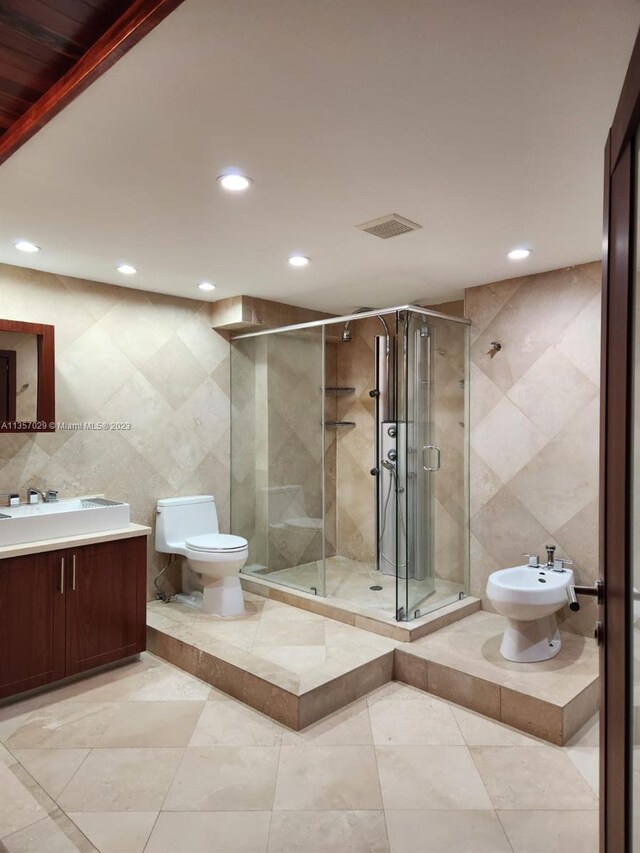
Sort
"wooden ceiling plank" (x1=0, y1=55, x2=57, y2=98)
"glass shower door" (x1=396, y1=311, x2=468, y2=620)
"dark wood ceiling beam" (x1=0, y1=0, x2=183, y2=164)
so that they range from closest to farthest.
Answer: "dark wood ceiling beam" (x1=0, y1=0, x2=183, y2=164) < "wooden ceiling plank" (x1=0, y1=55, x2=57, y2=98) < "glass shower door" (x1=396, y1=311, x2=468, y2=620)

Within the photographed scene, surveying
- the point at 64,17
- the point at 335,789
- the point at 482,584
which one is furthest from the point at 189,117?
the point at 482,584

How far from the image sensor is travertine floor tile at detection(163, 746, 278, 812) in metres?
2.05

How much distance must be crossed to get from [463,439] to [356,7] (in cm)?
295

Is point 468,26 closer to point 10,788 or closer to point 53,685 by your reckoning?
point 10,788

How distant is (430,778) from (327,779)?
0.41m

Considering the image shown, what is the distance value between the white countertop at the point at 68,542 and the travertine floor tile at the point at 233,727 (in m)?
1.04

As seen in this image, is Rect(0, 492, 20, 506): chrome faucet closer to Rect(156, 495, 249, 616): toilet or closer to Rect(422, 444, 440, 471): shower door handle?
Rect(156, 495, 249, 616): toilet

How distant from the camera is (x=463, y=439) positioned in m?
3.85

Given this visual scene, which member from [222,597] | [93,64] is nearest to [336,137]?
[93,64]

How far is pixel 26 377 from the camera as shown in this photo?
3.26 metres

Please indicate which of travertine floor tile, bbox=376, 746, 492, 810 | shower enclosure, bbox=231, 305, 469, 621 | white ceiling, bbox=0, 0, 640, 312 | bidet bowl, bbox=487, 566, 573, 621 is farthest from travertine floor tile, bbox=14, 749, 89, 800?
white ceiling, bbox=0, 0, 640, 312

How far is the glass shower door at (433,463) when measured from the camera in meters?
3.57

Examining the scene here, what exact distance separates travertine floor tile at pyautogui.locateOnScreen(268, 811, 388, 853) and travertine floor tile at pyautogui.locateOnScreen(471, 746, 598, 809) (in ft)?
1.61

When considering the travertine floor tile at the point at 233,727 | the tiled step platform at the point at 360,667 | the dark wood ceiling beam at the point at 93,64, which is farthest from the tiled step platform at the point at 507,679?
the dark wood ceiling beam at the point at 93,64
